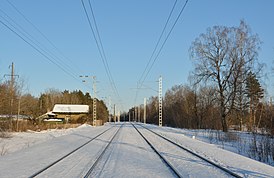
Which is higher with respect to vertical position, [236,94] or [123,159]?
[236,94]

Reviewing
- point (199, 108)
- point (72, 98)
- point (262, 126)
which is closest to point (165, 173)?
point (262, 126)

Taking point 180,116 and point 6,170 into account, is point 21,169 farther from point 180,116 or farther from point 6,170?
point 180,116

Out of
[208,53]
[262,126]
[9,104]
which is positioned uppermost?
[208,53]

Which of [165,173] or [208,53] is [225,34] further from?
[165,173]

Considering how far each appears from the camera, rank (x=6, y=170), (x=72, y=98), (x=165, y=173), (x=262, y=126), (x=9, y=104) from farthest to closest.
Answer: (x=72, y=98) < (x=9, y=104) < (x=262, y=126) < (x=6, y=170) < (x=165, y=173)

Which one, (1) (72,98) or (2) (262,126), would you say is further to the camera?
(1) (72,98)

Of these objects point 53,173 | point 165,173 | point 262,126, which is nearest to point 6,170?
point 53,173

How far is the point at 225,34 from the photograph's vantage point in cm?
3984

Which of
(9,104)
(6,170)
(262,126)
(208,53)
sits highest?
(208,53)

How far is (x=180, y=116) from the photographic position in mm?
70312

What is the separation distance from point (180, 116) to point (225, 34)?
109 feet

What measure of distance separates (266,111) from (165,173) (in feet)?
45.5

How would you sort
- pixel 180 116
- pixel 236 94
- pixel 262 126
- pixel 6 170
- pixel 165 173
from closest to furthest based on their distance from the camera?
pixel 165 173 → pixel 6 170 → pixel 262 126 → pixel 236 94 → pixel 180 116

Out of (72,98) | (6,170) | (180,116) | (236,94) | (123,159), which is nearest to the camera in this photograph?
(6,170)
